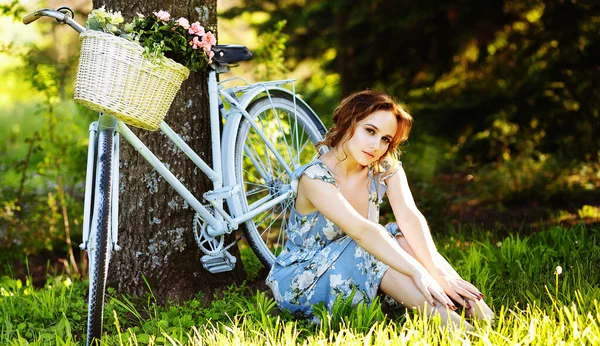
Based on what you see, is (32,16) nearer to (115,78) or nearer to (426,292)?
(115,78)

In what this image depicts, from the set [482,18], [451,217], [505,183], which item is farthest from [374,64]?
[451,217]

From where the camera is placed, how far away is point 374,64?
21.8 feet

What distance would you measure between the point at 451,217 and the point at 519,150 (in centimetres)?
142

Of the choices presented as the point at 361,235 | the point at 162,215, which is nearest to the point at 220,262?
the point at 162,215

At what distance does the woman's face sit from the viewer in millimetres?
2754

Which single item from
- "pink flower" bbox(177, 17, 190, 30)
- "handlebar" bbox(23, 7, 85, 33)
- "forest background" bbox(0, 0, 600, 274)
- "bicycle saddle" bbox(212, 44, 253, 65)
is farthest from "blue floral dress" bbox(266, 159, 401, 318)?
"forest background" bbox(0, 0, 600, 274)

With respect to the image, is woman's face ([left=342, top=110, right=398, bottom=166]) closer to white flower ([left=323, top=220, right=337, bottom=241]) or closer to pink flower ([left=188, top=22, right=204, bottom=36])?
white flower ([left=323, top=220, right=337, bottom=241])

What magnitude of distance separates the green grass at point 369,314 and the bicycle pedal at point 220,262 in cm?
13

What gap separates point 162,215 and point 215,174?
1.10ft

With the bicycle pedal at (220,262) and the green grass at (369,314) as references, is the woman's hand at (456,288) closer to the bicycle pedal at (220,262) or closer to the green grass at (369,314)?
the green grass at (369,314)

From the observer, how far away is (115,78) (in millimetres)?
2277

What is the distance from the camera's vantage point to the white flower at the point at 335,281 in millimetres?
2705

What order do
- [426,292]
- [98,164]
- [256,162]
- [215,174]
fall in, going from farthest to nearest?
[256,162], [215,174], [426,292], [98,164]

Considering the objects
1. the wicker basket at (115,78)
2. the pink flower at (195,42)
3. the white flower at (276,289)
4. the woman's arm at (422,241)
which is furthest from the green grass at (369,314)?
the pink flower at (195,42)
